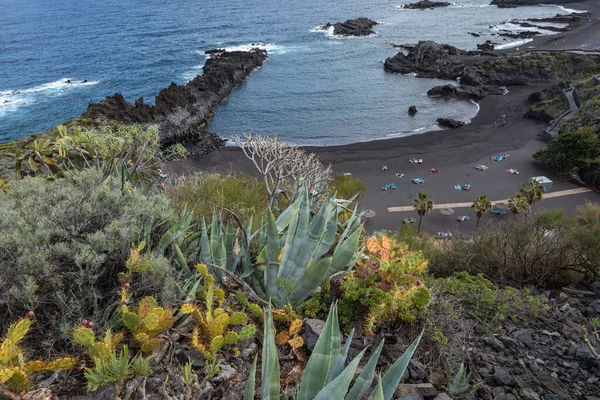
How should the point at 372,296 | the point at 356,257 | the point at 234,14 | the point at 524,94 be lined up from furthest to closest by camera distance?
the point at 234,14
the point at 524,94
the point at 356,257
the point at 372,296

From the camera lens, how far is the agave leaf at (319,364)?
108 inches

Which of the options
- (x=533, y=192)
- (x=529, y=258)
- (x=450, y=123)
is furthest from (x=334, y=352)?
(x=450, y=123)

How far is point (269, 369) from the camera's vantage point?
8.41ft

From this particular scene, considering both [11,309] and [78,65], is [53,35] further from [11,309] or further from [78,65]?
[11,309]

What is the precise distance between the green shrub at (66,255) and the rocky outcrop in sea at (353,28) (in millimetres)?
83393

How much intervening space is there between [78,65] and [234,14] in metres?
52.7

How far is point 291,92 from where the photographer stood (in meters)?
51.4

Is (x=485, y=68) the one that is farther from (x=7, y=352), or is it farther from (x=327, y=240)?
(x=7, y=352)

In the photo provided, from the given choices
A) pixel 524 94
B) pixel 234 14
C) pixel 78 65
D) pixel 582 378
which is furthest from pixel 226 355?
pixel 234 14

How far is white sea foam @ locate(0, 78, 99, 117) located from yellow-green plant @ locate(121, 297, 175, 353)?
168 feet

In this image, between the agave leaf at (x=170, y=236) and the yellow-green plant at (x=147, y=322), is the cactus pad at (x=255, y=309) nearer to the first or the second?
the yellow-green plant at (x=147, y=322)

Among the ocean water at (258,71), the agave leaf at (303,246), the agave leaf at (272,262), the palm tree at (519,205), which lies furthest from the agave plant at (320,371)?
the ocean water at (258,71)

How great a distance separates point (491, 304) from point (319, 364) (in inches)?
145

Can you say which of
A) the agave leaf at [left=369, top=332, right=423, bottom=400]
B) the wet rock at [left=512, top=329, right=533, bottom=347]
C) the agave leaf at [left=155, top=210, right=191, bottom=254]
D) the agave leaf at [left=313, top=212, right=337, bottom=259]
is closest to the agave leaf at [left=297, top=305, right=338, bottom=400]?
the agave leaf at [left=369, top=332, right=423, bottom=400]
